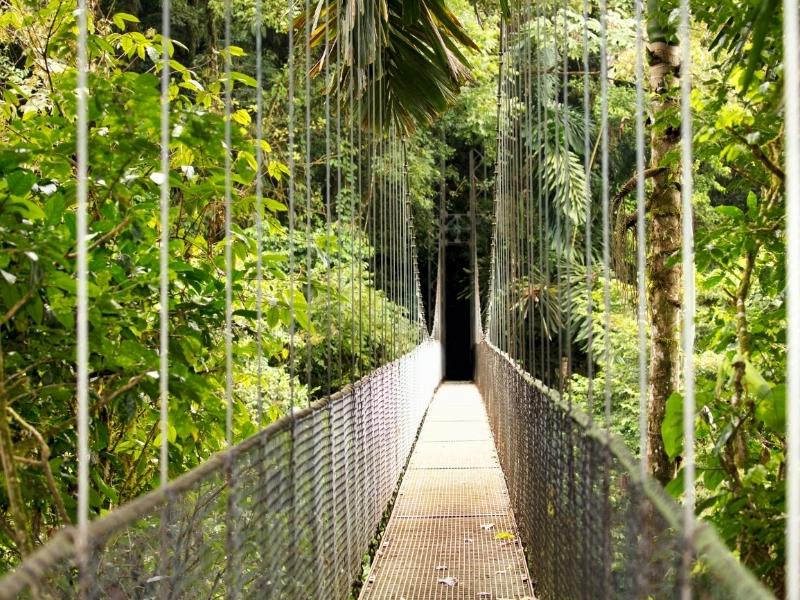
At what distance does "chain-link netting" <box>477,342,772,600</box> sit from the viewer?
2.80ft

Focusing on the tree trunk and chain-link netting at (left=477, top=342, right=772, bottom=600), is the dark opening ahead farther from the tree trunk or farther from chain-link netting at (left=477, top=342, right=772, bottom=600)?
chain-link netting at (left=477, top=342, right=772, bottom=600)

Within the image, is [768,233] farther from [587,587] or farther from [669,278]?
[669,278]

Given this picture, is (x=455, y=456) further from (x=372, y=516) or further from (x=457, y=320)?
(x=457, y=320)

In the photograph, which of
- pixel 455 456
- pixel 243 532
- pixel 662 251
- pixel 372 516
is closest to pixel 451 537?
pixel 372 516

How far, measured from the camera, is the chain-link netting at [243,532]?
36.2 inches

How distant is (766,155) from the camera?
5.76ft

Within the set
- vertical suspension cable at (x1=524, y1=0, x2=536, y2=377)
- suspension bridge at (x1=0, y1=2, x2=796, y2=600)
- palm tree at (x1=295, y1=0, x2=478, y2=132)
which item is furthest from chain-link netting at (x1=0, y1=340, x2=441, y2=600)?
palm tree at (x1=295, y1=0, x2=478, y2=132)

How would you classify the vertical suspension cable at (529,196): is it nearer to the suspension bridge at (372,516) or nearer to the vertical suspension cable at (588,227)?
the suspension bridge at (372,516)

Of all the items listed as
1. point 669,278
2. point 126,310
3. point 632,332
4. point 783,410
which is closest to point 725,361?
point 783,410

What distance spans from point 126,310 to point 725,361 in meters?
1.00

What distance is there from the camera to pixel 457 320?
965 inches

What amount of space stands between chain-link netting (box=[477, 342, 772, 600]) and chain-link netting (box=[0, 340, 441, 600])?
1.62ft

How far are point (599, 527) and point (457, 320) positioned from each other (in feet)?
75.8

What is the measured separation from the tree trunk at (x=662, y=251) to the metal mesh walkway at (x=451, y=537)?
0.61 metres
